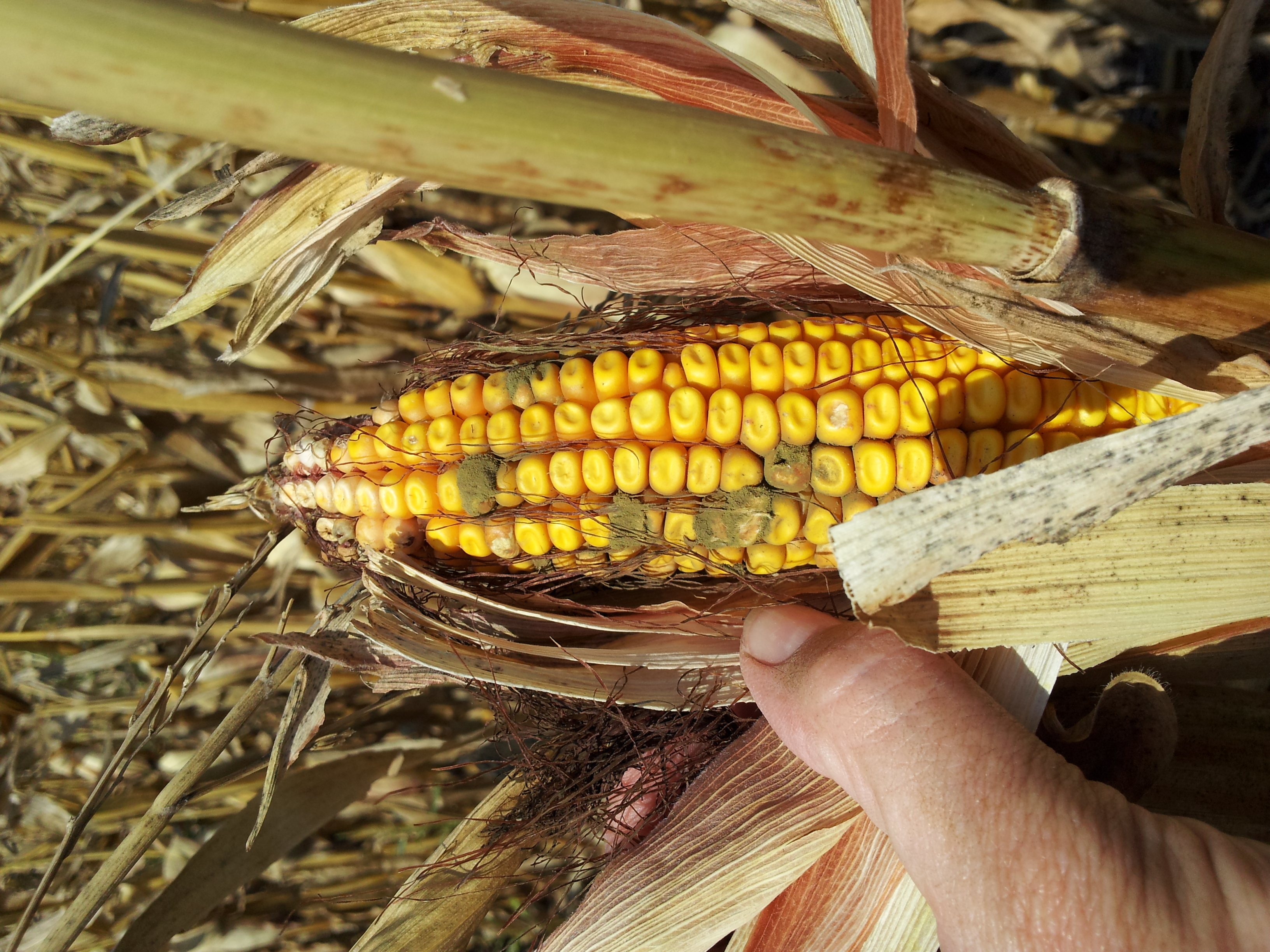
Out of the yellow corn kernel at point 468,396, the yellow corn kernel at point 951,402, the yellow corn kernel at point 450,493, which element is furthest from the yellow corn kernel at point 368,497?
the yellow corn kernel at point 951,402

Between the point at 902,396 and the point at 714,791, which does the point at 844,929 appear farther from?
the point at 902,396

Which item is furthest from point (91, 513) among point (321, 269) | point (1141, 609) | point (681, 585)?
point (1141, 609)

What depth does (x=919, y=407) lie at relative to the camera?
4.59 ft

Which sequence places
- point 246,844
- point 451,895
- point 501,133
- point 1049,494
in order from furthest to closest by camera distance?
point 246,844 < point 451,895 < point 1049,494 < point 501,133

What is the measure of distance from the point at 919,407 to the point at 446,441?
929 mm

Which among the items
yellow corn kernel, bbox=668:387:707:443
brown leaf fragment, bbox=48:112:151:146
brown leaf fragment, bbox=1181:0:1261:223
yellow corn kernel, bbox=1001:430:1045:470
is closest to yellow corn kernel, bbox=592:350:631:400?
Result: yellow corn kernel, bbox=668:387:707:443

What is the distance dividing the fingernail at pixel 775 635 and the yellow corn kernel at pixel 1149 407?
70 centimetres

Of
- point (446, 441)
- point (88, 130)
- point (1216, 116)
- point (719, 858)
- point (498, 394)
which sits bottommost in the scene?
point (719, 858)

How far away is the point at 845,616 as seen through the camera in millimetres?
1736

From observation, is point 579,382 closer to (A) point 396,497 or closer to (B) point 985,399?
(A) point 396,497

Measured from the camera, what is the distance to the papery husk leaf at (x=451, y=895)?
72.8 inches

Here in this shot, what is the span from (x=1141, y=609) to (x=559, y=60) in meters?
1.45

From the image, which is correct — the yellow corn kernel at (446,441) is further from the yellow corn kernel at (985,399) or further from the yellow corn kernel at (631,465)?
the yellow corn kernel at (985,399)

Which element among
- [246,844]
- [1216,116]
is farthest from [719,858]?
[1216,116]
